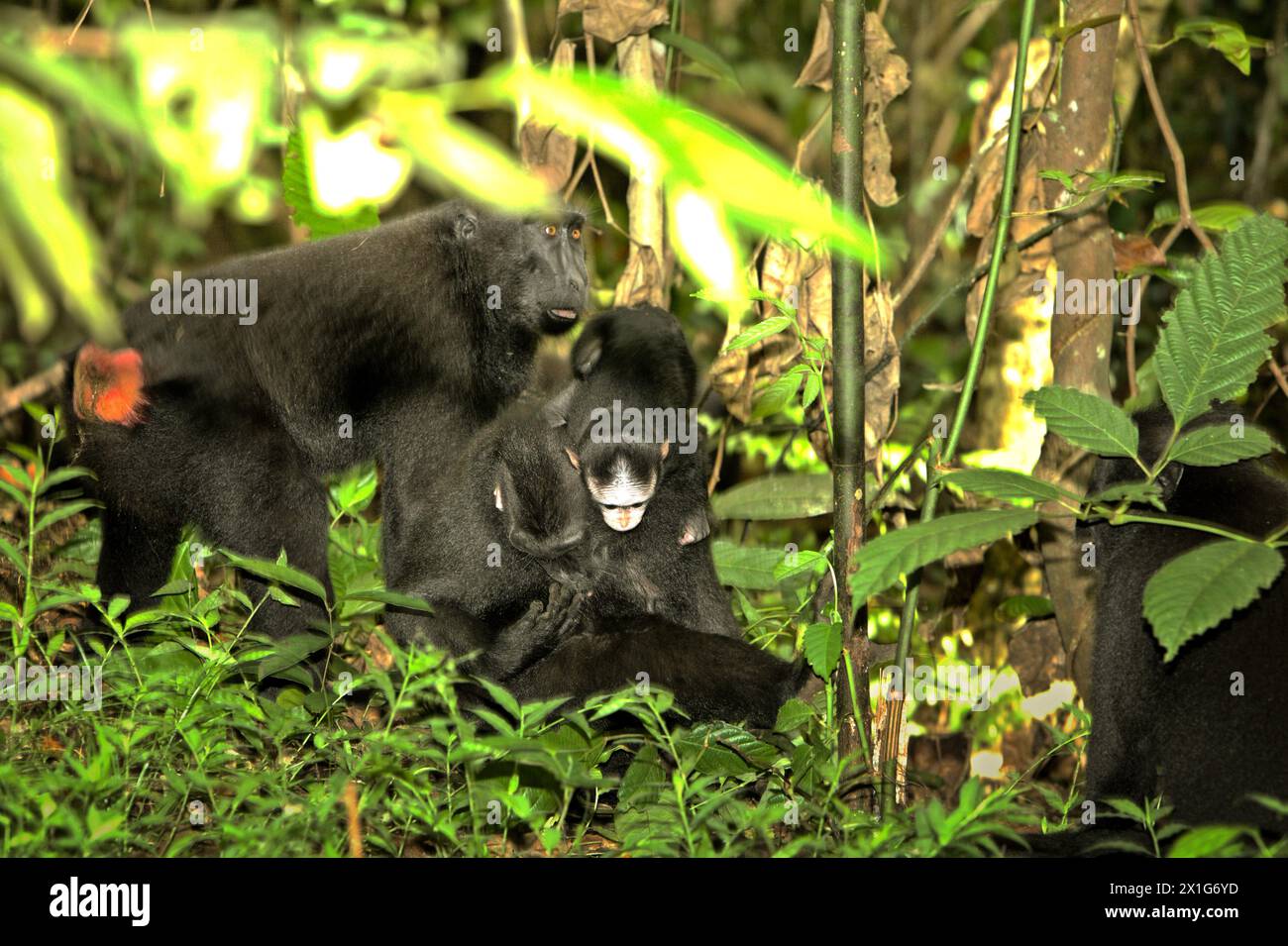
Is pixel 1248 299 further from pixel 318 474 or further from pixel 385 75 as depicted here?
pixel 318 474

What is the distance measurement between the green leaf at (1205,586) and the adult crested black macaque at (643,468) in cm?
199

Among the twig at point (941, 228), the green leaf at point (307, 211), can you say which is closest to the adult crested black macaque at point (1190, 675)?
the twig at point (941, 228)

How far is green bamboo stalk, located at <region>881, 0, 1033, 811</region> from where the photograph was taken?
4090mm

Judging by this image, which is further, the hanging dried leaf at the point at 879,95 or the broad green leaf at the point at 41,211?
the hanging dried leaf at the point at 879,95

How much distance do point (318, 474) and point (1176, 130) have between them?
27.6 ft

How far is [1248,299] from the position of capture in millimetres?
3420

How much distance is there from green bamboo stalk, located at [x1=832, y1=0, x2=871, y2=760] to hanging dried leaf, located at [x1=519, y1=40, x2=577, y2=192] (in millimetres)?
2290

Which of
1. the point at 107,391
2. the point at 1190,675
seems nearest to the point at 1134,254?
the point at 1190,675

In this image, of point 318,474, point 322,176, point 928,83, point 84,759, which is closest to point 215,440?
point 318,474

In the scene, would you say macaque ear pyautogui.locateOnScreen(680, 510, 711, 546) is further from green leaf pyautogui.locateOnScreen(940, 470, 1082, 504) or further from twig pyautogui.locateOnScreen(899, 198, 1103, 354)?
green leaf pyautogui.locateOnScreen(940, 470, 1082, 504)

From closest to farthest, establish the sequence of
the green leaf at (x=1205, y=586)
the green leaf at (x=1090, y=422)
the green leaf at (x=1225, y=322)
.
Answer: the green leaf at (x=1205, y=586), the green leaf at (x=1225, y=322), the green leaf at (x=1090, y=422)

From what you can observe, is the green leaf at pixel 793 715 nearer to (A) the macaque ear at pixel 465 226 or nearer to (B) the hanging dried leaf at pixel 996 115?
(B) the hanging dried leaf at pixel 996 115

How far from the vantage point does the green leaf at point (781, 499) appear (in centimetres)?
585

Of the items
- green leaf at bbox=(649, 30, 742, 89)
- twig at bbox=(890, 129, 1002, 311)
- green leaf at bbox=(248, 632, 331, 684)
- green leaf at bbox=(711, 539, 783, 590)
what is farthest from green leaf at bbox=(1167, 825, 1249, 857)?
green leaf at bbox=(649, 30, 742, 89)
